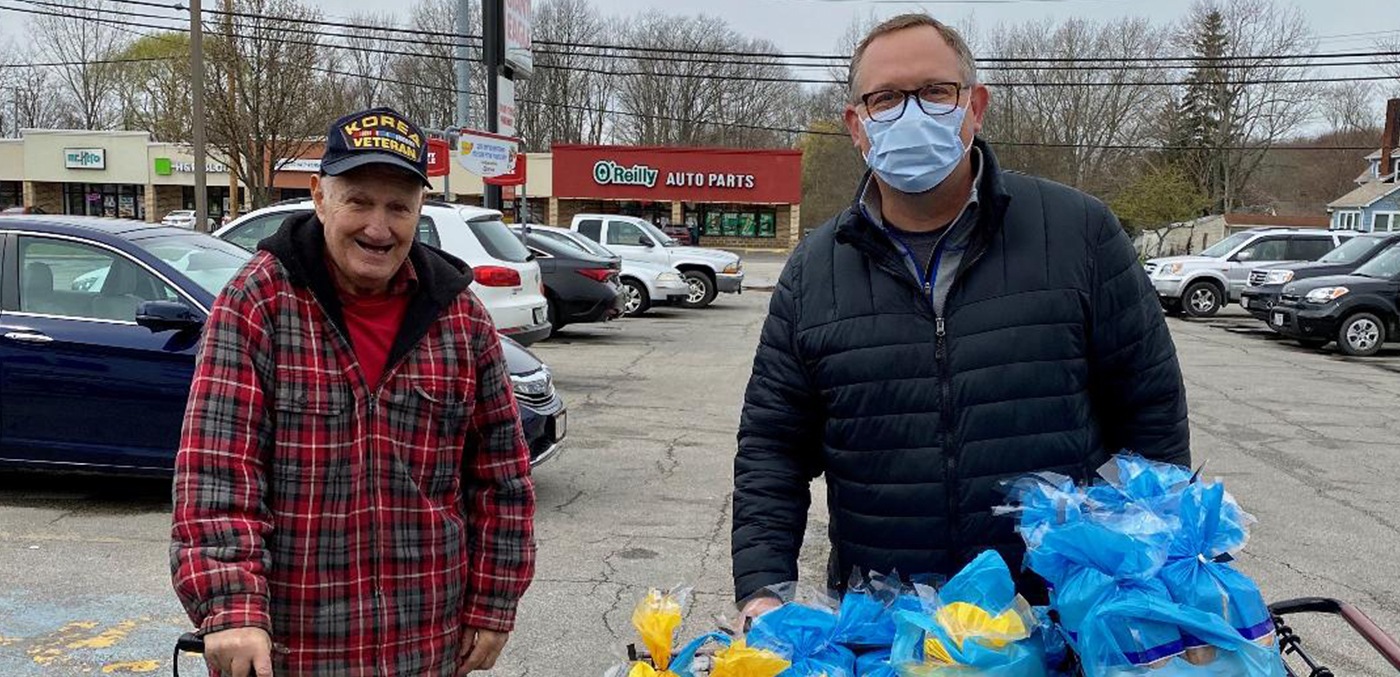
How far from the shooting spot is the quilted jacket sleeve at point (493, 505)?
2.29 metres

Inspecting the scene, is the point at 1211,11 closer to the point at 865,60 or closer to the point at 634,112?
the point at 634,112

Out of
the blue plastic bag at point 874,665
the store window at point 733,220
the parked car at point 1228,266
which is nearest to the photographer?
Result: the blue plastic bag at point 874,665

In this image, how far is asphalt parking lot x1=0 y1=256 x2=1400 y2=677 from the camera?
426 cm

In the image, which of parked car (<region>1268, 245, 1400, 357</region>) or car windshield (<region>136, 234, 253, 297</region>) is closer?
car windshield (<region>136, 234, 253, 297</region>)

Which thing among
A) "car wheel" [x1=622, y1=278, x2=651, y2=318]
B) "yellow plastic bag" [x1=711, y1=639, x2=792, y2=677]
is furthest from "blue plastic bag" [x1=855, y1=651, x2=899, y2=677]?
"car wheel" [x1=622, y1=278, x2=651, y2=318]

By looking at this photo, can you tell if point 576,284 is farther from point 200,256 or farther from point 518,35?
point 200,256

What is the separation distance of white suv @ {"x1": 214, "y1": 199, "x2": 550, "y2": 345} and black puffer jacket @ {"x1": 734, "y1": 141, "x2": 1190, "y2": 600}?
8264 mm

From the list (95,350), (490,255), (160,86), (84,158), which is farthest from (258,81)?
(84,158)

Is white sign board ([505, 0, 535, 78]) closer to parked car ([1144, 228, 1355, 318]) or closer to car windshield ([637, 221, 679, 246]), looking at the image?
car windshield ([637, 221, 679, 246])

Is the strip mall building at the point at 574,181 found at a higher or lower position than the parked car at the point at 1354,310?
higher

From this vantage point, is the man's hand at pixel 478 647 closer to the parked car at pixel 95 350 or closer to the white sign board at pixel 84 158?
the parked car at pixel 95 350

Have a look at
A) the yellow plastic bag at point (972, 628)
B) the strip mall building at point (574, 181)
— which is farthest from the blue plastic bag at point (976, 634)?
the strip mall building at point (574, 181)

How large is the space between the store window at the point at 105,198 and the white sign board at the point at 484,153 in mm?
45355

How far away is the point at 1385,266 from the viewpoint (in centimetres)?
1526
